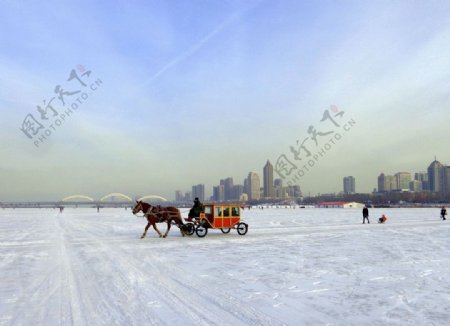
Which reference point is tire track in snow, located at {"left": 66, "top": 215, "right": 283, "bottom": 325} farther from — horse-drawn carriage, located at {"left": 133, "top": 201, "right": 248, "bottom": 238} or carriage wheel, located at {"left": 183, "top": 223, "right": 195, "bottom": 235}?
carriage wheel, located at {"left": 183, "top": 223, "right": 195, "bottom": 235}

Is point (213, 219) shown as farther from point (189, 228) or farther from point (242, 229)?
point (242, 229)

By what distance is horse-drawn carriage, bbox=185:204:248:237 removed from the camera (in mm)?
20594

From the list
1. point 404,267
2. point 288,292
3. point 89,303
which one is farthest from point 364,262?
point 89,303

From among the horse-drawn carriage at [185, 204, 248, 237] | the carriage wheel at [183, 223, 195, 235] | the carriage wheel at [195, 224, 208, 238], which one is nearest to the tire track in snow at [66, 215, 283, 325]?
the carriage wheel at [195, 224, 208, 238]

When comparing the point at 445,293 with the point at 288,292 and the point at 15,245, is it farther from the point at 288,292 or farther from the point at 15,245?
the point at 15,245

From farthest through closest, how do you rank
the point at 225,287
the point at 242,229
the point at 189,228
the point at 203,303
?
the point at 242,229 < the point at 189,228 < the point at 225,287 < the point at 203,303

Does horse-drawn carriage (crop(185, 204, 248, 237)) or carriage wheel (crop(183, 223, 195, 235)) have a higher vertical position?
horse-drawn carriage (crop(185, 204, 248, 237))

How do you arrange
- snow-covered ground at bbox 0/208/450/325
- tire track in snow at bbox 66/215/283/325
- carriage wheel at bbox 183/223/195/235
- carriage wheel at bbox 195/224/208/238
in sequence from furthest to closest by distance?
carriage wheel at bbox 183/223/195/235 → carriage wheel at bbox 195/224/208/238 → snow-covered ground at bbox 0/208/450/325 → tire track in snow at bbox 66/215/283/325

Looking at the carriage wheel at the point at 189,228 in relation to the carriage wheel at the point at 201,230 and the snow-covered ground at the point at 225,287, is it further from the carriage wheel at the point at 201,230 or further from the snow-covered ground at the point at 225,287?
the snow-covered ground at the point at 225,287

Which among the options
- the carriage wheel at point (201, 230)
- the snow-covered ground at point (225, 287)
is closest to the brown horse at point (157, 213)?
the carriage wheel at point (201, 230)

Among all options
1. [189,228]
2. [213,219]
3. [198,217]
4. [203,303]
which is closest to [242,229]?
[213,219]

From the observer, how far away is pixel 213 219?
20922 mm

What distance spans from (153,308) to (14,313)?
230 cm

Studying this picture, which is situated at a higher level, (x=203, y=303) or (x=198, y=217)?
(x=198, y=217)
